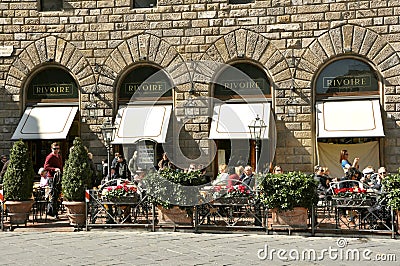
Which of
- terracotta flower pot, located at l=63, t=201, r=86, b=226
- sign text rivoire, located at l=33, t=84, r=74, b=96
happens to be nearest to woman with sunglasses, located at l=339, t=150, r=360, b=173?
terracotta flower pot, located at l=63, t=201, r=86, b=226

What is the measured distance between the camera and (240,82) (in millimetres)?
17734

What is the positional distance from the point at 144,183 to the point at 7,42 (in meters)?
8.30

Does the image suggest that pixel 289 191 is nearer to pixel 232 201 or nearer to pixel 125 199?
pixel 232 201

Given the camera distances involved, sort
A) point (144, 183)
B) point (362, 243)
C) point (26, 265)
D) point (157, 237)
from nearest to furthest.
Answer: point (26, 265)
point (362, 243)
point (157, 237)
point (144, 183)

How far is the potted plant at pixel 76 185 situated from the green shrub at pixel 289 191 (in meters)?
3.62

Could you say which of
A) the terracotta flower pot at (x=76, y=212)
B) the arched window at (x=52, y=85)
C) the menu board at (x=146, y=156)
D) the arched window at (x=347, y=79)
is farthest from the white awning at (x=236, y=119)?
the terracotta flower pot at (x=76, y=212)

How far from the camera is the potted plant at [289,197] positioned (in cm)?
1146

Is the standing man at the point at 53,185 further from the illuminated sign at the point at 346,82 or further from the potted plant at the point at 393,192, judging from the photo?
the illuminated sign at the point at 346,82

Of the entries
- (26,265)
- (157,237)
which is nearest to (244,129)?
(157,237)

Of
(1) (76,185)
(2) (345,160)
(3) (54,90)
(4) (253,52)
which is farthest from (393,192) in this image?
(3) (54,90)

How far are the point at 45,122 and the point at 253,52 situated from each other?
6188 mm

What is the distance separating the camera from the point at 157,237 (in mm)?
11469

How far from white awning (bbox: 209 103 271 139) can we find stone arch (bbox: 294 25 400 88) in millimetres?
1323

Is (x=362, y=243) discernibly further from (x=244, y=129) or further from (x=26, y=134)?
(x=26, y=134)
